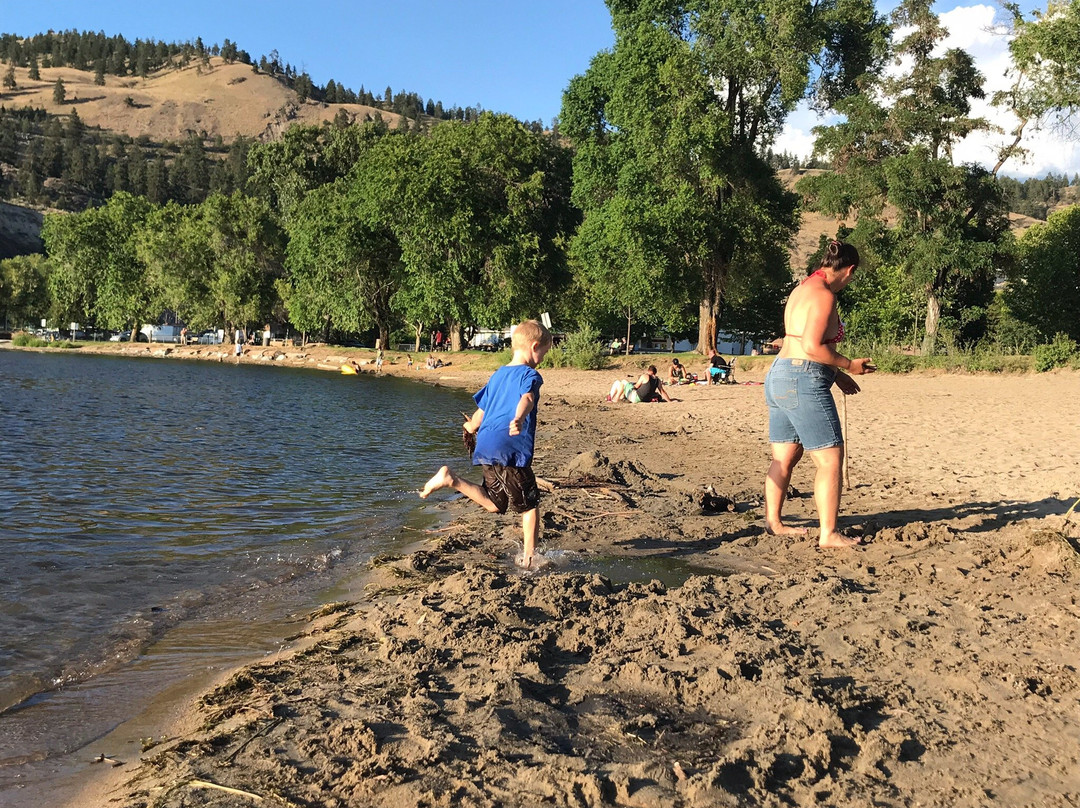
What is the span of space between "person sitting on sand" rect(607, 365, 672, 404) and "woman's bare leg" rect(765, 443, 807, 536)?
15.2 metres

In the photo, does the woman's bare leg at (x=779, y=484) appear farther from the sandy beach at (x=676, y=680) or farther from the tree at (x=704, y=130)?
the tree at (x=704, y=130)

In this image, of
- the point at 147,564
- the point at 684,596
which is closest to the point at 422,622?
the point at 684,596

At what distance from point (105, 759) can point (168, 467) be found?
8.81m

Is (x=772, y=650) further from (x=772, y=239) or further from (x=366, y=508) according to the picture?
(x=772, y=239)

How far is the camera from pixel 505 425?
19.5 feet

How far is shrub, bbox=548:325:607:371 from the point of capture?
35.6m

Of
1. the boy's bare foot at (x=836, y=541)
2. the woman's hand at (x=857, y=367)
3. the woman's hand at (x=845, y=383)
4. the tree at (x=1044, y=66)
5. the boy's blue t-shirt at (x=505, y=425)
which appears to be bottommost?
the boy's bare foot at (x=836, y=541)

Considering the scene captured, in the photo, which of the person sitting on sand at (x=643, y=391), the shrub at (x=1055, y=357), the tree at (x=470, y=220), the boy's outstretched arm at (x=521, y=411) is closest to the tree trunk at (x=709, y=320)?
the tree at (x=470, y=220)

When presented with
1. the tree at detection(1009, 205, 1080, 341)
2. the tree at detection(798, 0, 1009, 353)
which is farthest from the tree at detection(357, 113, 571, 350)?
the tree at detection(1009, 205, 1080, 341)

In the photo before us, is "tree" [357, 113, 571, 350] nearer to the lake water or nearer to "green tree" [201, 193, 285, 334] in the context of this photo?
"green tree" [201, 193, 285, 334]

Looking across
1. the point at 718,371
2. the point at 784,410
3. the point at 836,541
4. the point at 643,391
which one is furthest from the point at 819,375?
the point at 718,371

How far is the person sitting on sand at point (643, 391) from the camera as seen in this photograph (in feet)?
72.9

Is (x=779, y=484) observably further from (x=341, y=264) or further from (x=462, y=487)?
(x=341, y=264)

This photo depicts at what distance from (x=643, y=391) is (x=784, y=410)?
15.9 m
